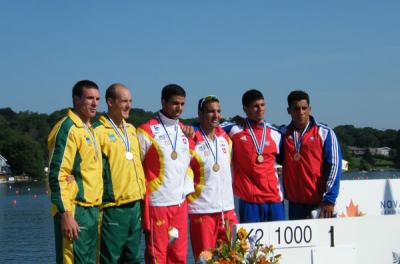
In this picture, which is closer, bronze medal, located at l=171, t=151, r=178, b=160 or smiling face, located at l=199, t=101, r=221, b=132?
bronze medal, located at l=171, t=151, r=178, b=160

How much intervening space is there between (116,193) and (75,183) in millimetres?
504

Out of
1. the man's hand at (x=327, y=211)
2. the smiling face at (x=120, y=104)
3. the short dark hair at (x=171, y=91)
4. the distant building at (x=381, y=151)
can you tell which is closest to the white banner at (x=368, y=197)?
the man's hand at (x=327, y=211)

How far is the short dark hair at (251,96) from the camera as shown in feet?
23.5

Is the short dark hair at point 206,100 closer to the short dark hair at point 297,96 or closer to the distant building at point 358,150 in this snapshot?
the short dark hair at point 297,96

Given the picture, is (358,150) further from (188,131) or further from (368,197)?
(188,131)

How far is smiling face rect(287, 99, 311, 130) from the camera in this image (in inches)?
279

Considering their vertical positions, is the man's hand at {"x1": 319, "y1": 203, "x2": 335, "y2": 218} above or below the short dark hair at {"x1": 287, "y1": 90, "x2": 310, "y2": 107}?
below

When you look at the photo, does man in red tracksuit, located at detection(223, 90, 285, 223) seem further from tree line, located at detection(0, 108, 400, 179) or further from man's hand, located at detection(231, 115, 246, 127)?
tree line, located at detection(0, 108, 400, 179)

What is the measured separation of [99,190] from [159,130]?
100 cm

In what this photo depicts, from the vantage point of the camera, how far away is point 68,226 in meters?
5.60

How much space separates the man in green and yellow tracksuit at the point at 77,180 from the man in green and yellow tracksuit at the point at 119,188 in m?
0.17

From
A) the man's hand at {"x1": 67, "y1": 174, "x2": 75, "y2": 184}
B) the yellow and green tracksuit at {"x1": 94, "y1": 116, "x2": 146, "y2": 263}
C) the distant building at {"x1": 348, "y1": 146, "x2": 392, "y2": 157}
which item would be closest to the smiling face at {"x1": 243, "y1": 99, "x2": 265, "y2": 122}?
the yellow and green tracksuit at {"x1": 94, "y1": 116, "x2": 146, "y2": 263}

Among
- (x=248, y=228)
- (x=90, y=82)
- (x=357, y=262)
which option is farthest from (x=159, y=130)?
(x=357, y=262)

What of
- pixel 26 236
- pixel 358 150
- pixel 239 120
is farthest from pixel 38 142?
pixel 239 120
